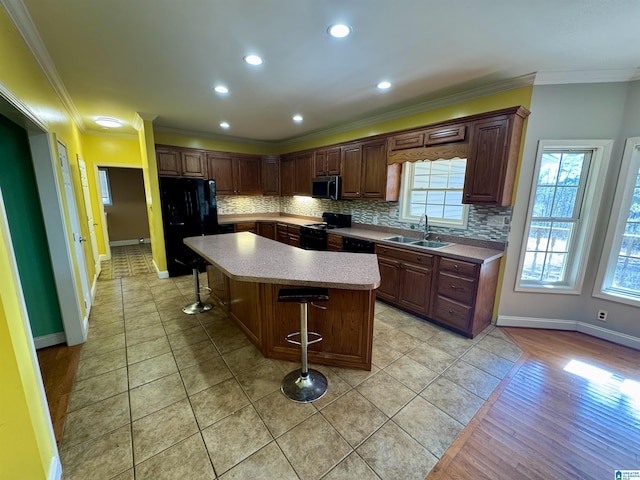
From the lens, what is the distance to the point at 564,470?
1.46 m

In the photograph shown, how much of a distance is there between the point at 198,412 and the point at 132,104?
3786 millimetres

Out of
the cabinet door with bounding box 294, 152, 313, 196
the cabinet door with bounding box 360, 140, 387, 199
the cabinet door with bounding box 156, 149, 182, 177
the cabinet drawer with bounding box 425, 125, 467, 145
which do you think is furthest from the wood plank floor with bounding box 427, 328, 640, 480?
the cabinet door with bounding box 156, 149, 182, 177

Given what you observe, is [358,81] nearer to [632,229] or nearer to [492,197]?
[492,197]

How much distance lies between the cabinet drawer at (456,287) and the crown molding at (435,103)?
200cm

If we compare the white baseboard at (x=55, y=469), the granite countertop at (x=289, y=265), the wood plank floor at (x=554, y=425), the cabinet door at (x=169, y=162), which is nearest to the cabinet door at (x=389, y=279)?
the granite countertop at (x=289, y=265)

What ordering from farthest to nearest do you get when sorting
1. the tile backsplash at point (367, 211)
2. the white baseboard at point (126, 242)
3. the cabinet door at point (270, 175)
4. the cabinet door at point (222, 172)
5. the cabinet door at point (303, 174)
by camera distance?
the white baseboard at point (126, 242), the cabinet door at point (270, 175), the cabinet door at point (222, 172), the cabinet door at point (303, 174), the tile backsplash at point (367, 211)

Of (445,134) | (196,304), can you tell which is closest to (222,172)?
(196,304)

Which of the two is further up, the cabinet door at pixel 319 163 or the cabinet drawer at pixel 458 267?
the cabinet door at pixel 319 163

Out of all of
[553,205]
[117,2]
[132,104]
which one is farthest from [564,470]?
[132,104]

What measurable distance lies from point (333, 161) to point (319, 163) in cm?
38

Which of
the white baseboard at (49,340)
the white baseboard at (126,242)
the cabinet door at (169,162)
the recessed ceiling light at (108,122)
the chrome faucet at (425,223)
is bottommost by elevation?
the white baseboard at (49,340)

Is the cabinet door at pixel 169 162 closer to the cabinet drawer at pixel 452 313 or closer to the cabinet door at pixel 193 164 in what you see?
the cabinet door at pixel 193 164

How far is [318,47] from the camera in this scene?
2061 mm

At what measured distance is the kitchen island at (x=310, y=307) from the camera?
191cm
